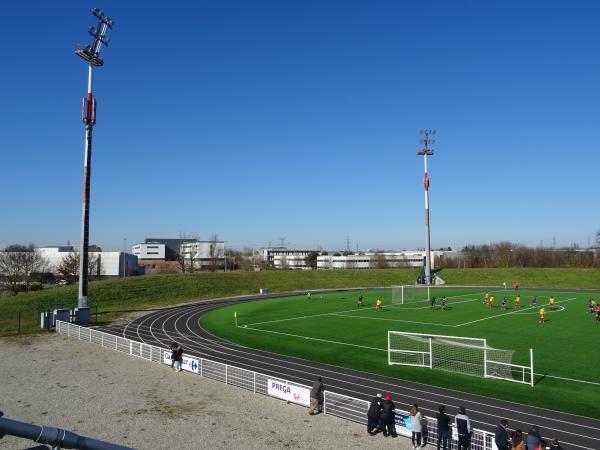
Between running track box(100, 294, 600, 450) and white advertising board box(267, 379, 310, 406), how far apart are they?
313cm

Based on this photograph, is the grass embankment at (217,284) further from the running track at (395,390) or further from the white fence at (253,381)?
the running track at (395,390)

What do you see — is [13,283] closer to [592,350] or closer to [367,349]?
[367,349]

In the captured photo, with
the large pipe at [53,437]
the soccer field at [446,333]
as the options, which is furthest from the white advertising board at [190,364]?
the large pipe at [53,437]

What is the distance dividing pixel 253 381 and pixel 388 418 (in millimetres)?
7215

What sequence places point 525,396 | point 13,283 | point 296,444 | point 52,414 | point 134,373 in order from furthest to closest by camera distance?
1. point 13,283
2. point 134,373
3. point 525,396
4. point 52,414
5. point 296,444

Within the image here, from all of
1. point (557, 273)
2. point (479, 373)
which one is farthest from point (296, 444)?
point (557, 273)

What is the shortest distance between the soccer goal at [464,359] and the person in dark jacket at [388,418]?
916 cm

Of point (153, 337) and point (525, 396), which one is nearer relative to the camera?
point (525, 396)

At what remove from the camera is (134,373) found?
24422 millimetres

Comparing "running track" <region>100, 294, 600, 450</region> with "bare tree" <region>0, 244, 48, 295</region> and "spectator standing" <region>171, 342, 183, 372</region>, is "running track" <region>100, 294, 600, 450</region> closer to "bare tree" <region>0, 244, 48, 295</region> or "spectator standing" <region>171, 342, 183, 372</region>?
"spectator standing" <region>171, 342, 183, 372</region>

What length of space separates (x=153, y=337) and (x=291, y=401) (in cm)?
2083

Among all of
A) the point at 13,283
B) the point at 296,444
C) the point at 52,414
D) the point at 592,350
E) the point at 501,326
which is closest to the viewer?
the point at 296,444

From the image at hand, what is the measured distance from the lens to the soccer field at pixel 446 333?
883 inches

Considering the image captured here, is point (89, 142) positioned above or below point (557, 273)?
above
